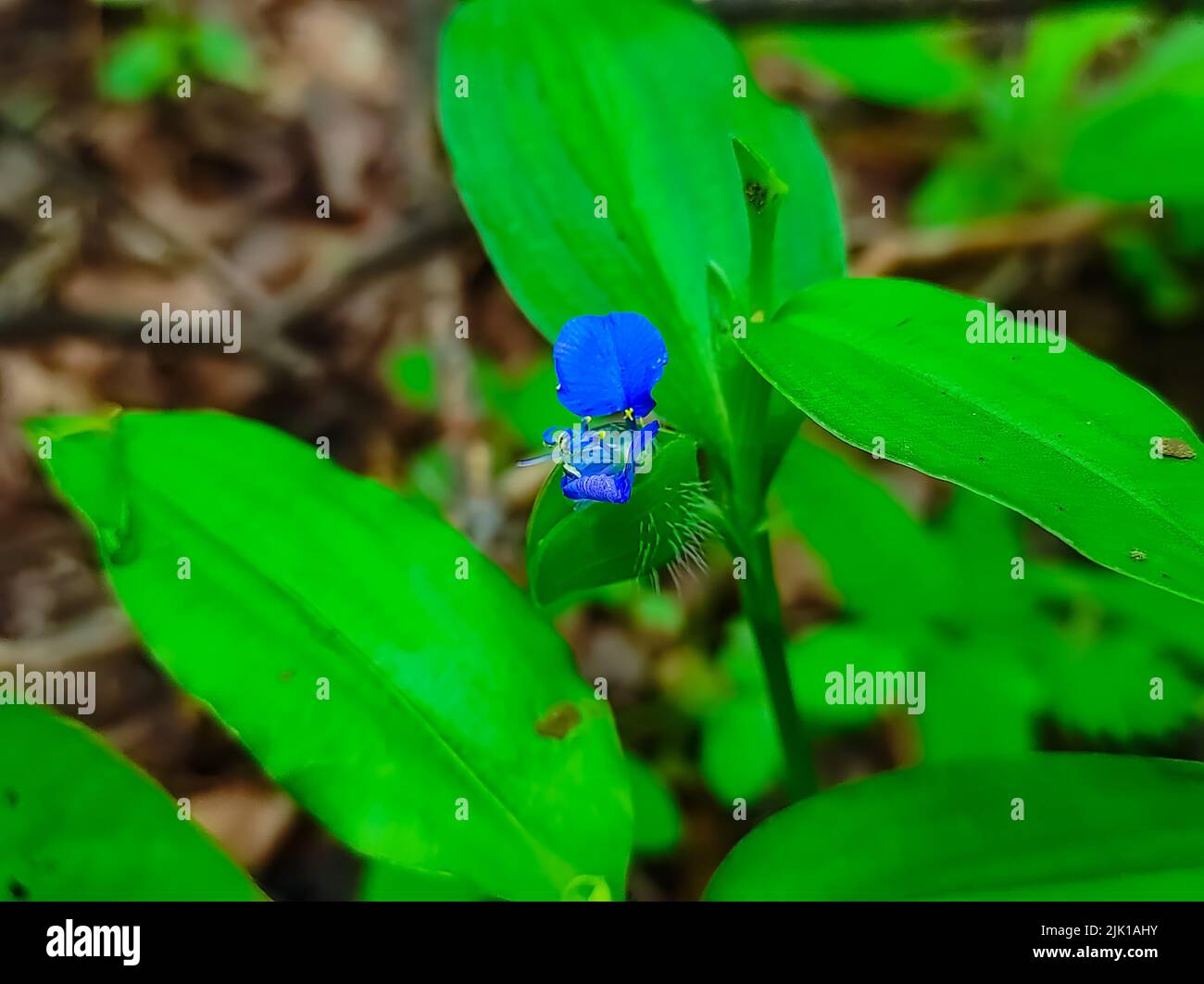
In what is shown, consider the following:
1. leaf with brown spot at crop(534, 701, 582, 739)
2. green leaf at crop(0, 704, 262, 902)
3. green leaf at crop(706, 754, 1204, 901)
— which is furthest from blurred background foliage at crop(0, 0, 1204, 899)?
green leaf at crop(706, 754, 1204, 901)

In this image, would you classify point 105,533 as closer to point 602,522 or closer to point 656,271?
point 602,522

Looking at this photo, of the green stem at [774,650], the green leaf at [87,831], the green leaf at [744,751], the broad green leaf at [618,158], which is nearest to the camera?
the green leaf at [87,831]

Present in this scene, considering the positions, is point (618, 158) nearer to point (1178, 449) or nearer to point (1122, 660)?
point (1178, 449)

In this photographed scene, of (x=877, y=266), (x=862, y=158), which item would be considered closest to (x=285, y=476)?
(x=877, y=266)

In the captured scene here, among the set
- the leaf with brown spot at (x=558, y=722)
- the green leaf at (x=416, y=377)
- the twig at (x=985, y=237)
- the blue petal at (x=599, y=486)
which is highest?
the twig at (x=985, y=237)


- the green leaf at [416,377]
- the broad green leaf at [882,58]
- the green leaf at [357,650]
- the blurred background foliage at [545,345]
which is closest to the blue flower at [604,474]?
the green leaf at [357,650]

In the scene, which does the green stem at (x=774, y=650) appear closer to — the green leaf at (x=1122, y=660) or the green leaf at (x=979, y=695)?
the green leaf at (x=979, y=695)

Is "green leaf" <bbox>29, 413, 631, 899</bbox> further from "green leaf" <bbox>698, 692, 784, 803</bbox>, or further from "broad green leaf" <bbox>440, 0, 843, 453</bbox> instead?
"green leaf" <bbox>698, 692, 784, 803</bbox>

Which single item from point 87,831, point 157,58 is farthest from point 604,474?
point 157,58
